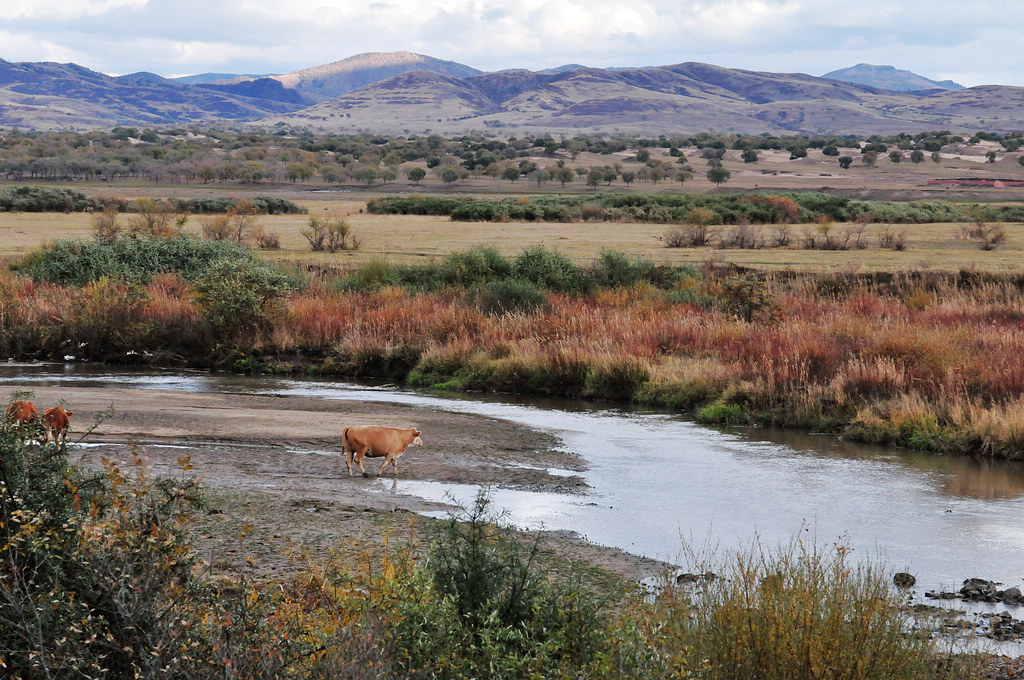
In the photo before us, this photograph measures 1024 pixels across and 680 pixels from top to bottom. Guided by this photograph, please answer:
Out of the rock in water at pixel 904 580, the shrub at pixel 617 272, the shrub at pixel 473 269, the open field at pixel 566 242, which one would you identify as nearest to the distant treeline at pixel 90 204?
the open field at pixel 566 242

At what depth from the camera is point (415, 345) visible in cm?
2680

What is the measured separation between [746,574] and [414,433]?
7.67 meters

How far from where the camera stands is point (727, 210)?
58.5 metres

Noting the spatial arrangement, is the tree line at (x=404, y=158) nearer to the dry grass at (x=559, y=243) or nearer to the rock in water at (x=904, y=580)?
the dry grass at (x=559, y=243)

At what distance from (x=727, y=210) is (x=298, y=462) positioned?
46.5m

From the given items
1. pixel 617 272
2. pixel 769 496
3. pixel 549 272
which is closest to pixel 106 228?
pixel 549 272

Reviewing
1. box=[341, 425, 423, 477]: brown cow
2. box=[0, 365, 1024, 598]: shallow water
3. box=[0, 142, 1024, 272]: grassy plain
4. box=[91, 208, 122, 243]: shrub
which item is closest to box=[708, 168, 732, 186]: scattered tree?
box=[0, 142, 1024, 272]: grassy plain

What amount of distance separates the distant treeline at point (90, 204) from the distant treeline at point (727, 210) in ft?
27.3

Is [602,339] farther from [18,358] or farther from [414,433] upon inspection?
[18,358]

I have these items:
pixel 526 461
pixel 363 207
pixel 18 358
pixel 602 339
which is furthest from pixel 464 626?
pixel 363 207

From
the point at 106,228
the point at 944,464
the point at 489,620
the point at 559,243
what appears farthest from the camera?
the point at 559,243

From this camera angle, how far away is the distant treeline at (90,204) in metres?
62.1

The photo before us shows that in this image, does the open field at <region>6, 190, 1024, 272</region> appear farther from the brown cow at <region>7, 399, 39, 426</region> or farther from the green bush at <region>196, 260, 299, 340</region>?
the brown cow at <region>7, 399, 39, 426</region>

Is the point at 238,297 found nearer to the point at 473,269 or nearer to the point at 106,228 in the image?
the point at 473,269
